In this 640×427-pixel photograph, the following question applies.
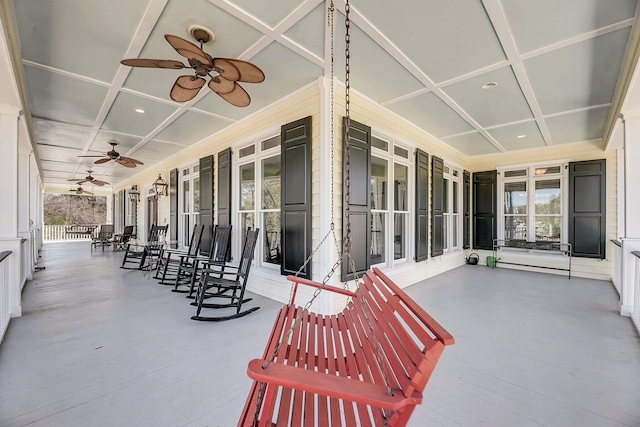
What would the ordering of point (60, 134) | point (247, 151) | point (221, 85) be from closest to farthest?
point (221, 85), point (247, 151), point (60, 134)

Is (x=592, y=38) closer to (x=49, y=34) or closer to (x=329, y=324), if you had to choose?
(x=329, y=324)

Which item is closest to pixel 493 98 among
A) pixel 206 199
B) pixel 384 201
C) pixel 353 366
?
pixel 384 201

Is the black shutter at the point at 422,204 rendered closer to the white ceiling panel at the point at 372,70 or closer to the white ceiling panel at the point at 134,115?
the white ceiling panel at the point at 372,70

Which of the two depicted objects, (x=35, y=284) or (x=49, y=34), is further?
(x=35, y=284)

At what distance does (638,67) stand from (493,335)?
9.49ft

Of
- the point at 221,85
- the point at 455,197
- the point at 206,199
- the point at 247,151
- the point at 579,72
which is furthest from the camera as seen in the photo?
the point at 455,197

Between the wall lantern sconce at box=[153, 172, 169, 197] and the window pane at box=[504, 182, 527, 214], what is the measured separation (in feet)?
30.9

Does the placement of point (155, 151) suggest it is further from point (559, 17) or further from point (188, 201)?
point (559, 17)

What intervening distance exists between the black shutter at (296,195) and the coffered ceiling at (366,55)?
25.5 inches

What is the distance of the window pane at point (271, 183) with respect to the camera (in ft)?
14.3

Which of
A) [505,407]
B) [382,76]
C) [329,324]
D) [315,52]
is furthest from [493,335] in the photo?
[315,52]

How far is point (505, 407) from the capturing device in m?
1.77

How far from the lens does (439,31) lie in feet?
8.22

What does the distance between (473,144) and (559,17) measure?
4.19m
